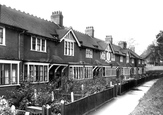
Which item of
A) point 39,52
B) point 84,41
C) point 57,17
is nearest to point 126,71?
point 84,41

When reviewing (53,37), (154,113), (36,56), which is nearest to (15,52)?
(36,56)

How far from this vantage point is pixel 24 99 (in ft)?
38.9

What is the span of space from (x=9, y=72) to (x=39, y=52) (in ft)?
15.4

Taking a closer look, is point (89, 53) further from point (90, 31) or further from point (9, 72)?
point (9, 72)

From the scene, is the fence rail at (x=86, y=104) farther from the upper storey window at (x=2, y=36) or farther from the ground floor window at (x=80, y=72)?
the ground floor window at (x=80, y=72)

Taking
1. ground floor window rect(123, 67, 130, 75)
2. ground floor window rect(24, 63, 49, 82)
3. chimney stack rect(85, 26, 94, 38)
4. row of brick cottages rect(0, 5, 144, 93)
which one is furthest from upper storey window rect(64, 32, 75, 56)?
ground floor window rect(123, 67, 130, 75)

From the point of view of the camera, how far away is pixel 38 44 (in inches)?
728

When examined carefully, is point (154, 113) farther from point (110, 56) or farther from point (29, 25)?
point (110, 56)

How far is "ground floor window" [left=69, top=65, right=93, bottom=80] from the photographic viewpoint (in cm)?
2373

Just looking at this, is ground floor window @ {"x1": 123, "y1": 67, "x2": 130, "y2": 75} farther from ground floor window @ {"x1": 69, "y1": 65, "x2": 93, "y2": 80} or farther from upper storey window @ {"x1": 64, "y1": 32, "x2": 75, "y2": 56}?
upper storey window @ {"x1": 64, "y1": 32, "x2": 75, "y2": 56}

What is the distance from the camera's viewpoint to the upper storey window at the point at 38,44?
58.6 ft

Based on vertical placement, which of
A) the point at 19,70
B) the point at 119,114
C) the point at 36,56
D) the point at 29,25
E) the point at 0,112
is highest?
the point at 29,25

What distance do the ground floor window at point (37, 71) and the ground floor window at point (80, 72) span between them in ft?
16.7

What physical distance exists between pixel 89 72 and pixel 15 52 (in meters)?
15.3
